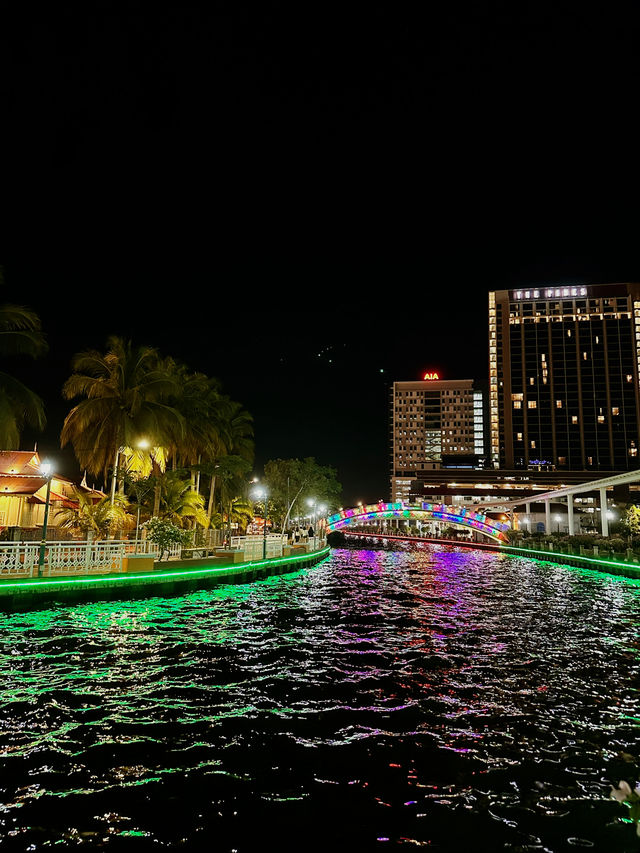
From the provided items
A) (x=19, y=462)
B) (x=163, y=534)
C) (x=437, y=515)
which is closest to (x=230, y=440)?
(x=19, y=462)

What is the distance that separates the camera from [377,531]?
14538 cm

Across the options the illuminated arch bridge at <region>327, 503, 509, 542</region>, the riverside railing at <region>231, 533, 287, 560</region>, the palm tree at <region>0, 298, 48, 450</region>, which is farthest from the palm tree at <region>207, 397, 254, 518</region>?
the illuminated arch bridge at <region>327, 503, 509, 542</region>

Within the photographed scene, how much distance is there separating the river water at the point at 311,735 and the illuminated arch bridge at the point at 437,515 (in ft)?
208

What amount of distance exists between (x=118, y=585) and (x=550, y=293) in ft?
603

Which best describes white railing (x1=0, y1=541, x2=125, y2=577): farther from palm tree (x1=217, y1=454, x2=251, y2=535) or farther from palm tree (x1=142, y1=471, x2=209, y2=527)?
palm tree (x1=217, y1=454, x2=251, y2=535)

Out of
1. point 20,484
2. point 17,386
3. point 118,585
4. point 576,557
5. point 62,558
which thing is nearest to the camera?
point 118,585

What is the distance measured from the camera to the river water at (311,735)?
578 cm

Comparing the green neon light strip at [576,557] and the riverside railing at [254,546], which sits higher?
the riverside railing at [254,546]

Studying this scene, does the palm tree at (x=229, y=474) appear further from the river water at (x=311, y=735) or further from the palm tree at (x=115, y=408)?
the river water at (x=311, y=735)

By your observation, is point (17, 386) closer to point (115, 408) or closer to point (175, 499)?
point (115, 408)

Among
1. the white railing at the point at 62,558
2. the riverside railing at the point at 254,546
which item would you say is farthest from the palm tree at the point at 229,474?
the white railing at the point at 62,558

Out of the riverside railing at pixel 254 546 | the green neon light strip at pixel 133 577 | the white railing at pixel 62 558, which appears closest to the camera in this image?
the green neon light strip at pixel 133 577

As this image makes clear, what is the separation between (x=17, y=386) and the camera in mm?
25531

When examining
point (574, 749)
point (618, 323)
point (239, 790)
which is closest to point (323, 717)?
point (239, 790)
